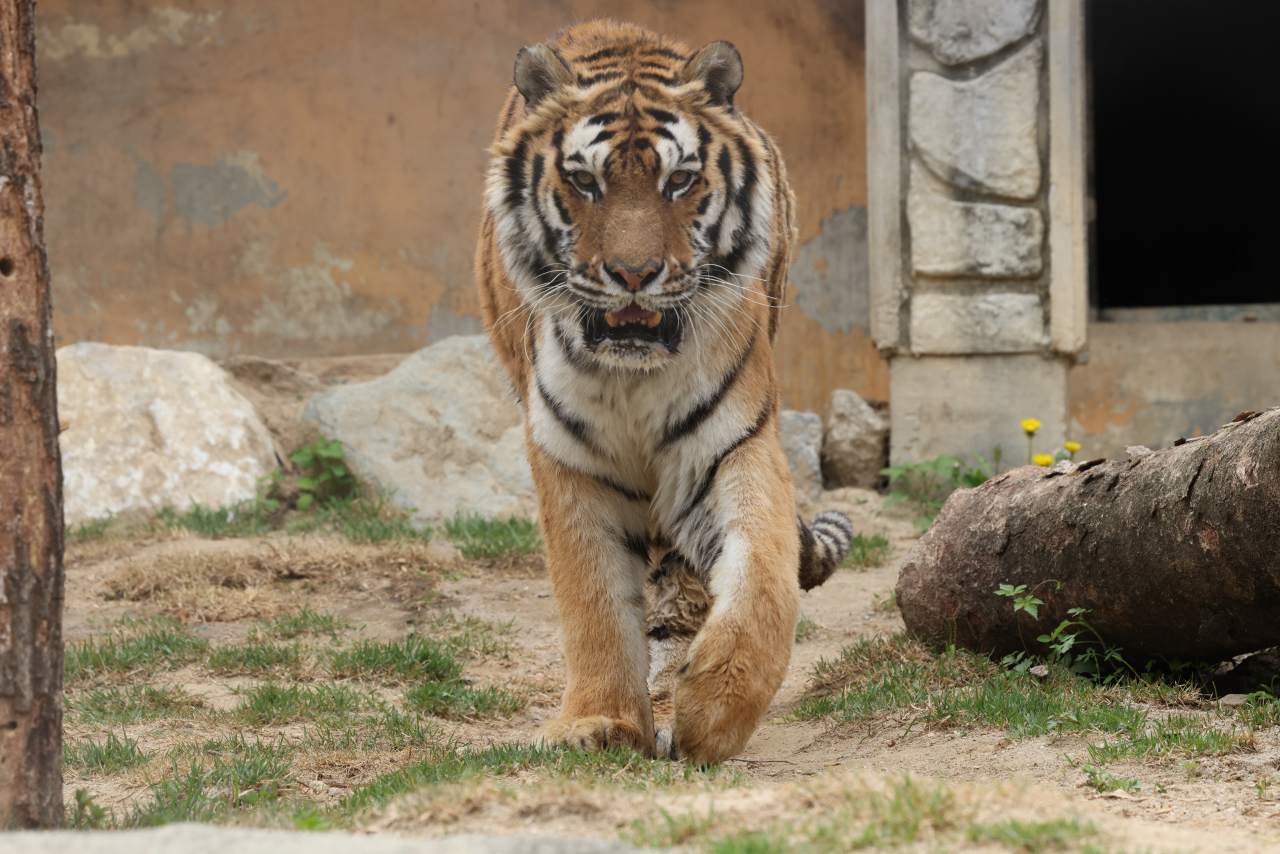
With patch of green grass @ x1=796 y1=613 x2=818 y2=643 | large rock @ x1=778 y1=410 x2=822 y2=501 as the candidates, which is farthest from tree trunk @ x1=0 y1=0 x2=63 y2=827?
large rock @ x1=778 y1=410 x2=822 y2=501

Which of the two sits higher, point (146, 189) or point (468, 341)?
point (146, 189)

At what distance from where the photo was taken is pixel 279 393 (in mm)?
6957

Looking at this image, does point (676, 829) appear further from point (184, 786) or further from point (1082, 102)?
point (1082, 102)

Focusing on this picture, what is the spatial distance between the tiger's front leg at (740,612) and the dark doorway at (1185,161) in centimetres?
855

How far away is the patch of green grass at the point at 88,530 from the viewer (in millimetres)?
5301

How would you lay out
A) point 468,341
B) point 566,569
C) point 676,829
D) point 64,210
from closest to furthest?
point 676,829 → point 566,569 → point 468,341 → point 64,210

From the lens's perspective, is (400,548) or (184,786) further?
(400,548)

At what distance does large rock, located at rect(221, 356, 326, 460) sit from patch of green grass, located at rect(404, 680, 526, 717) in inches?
131

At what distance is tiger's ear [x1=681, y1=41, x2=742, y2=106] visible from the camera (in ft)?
9.12

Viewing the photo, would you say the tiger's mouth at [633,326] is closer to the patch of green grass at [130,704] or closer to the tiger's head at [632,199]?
the tiger's head at [632,199]

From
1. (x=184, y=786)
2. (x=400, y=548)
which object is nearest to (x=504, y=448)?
(x=400, y=548)

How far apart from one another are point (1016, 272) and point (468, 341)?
122 inches

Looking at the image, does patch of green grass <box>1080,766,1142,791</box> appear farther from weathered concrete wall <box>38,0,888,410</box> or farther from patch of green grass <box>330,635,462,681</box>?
weathered concrete wall <box>38,0,888,410</box>

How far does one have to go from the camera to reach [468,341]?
6754 mm
